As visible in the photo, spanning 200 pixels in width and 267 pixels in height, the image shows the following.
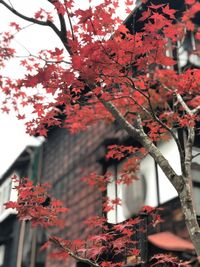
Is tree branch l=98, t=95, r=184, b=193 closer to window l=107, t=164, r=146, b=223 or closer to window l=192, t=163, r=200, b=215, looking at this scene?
window l=192, t=163, r=200, b=215

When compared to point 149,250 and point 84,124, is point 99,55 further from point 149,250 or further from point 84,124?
point 84,124

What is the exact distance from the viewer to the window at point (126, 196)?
12.9 metres

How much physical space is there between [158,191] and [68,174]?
299 inches

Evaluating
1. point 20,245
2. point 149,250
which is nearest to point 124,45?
point 149,250

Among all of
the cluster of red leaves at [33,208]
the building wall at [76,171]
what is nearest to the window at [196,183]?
the cluster of red leaves at [33,208]

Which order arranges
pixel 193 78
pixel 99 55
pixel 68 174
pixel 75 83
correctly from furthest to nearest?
pixel 68 174, pixel 193 78, pixel 75 83, pixel 99 55

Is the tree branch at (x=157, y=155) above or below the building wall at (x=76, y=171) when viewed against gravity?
below

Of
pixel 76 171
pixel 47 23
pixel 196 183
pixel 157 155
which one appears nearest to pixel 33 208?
pixel 157 155

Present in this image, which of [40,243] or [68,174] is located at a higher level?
[68,174]

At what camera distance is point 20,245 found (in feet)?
75.3

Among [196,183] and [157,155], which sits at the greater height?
[196,183]

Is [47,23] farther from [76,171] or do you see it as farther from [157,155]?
[76,171]

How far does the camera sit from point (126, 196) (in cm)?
1373

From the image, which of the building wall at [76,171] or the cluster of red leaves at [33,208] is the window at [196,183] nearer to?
the cluster of red leaves at [33,208]
